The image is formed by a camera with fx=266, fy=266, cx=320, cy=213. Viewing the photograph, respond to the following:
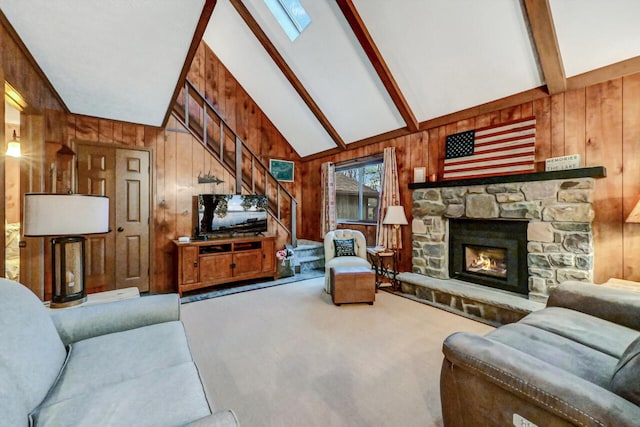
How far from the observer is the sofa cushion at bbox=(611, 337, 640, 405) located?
34.3 inches

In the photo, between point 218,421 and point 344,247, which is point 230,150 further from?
point 218,421

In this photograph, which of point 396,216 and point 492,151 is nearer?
point 492,151

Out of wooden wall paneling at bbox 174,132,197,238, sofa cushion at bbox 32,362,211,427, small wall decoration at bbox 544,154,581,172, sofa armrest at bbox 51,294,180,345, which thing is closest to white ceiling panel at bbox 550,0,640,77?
small wall decoration at bbox 544,154,581,172

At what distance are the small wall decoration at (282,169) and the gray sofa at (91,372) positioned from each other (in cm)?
456

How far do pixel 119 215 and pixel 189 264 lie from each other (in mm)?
1166

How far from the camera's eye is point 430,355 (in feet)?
7.19

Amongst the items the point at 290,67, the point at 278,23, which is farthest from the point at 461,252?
the point at 278,23

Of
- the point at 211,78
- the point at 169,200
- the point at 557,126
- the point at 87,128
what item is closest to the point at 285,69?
the point at 211,78

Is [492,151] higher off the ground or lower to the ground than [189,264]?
higher

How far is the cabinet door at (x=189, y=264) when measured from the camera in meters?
3.74

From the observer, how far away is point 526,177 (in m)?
2.84

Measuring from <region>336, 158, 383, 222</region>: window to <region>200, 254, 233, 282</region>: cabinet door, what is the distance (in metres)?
2.43

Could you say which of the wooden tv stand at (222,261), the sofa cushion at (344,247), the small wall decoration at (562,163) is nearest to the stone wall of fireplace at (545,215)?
the small wall decoration at (562,163)

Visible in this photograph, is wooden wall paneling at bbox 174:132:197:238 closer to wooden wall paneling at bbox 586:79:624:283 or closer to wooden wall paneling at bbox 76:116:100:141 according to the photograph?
wooden wall paneling at bbox 76:116:100:141
